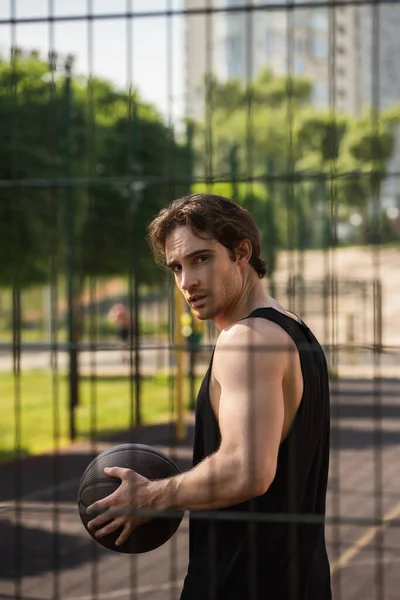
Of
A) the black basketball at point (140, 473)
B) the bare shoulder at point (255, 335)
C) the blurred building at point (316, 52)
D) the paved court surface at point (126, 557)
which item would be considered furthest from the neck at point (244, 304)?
the blurred building at point (316, 52)

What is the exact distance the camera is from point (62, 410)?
15484mm

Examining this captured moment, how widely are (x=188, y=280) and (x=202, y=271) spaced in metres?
0.04

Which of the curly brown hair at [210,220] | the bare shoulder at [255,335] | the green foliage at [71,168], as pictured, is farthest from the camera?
the green foliage at [71,168]

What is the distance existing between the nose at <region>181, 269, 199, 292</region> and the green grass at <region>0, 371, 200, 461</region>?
7067 mm

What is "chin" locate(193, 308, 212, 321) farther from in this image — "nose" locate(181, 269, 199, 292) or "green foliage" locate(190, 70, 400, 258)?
"green foliage" locate(190, 70, 400, 258)

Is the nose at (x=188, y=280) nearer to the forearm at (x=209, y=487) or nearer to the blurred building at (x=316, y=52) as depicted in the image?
the forearm at (x=209, y=487)

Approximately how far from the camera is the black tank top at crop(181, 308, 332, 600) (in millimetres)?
2439

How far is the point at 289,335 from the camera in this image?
94.7 inches

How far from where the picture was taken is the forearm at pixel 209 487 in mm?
Result: 2203

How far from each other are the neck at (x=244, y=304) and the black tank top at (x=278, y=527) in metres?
0.07

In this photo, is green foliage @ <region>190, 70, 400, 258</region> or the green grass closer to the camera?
the green grass

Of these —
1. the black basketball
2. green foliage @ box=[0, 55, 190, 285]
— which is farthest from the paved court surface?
green foliage @ box=[0, 55, 190, 285]

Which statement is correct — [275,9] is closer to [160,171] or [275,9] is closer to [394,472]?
[394,472]

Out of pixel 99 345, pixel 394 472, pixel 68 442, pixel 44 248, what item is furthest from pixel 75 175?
pixel 99 345
